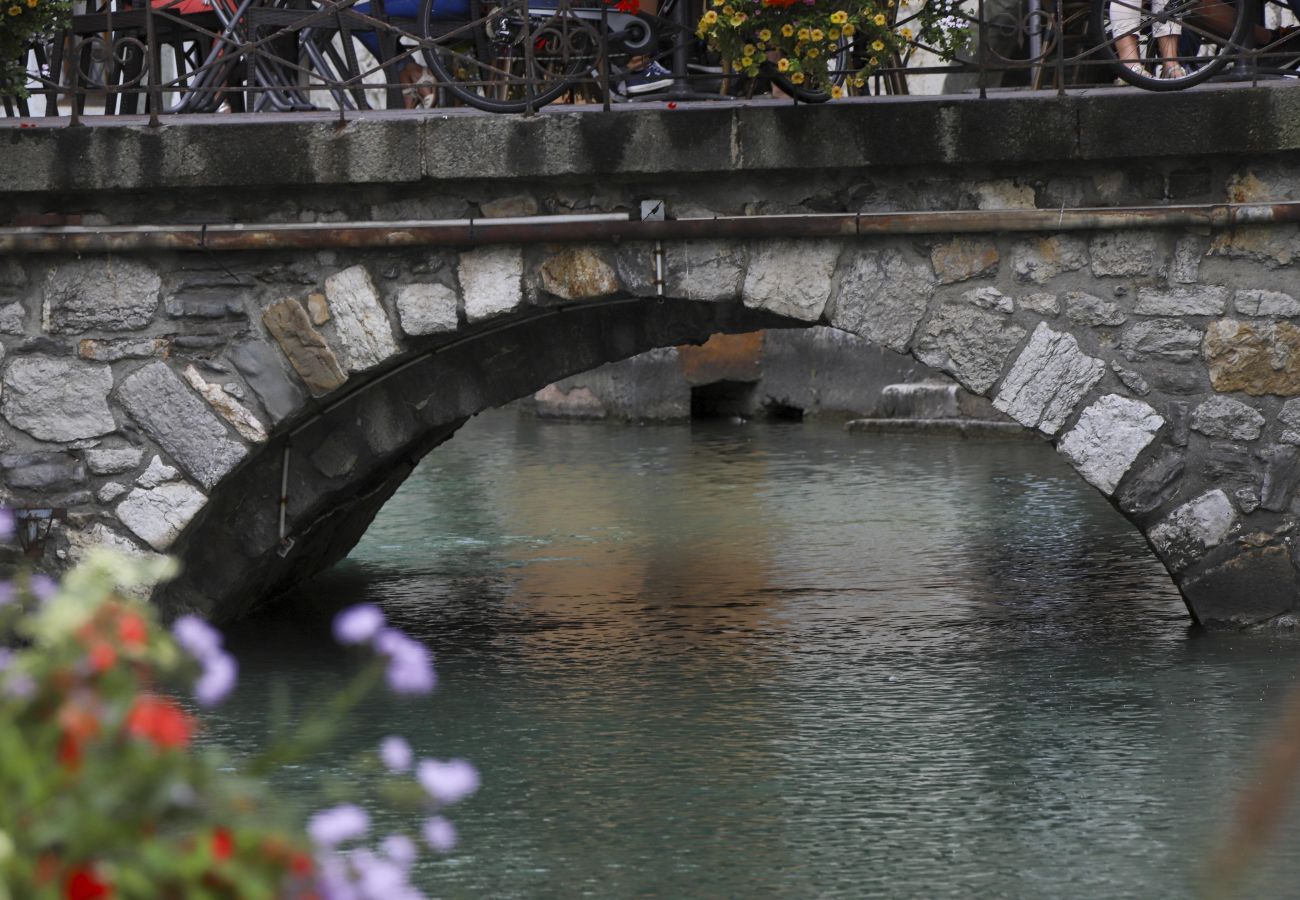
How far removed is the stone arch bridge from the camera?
6.18 meters

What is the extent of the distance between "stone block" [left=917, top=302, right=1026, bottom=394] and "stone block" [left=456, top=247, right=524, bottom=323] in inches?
50.5

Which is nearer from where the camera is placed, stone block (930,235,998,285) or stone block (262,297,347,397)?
stone block (930,235,998,285)

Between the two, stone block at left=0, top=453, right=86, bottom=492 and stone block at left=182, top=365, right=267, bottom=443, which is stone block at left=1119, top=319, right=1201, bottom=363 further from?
stone block at left=0, top=453, right=86, bottom=492

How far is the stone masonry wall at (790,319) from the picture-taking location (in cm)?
623

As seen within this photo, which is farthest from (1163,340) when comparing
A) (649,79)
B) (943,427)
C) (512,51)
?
(943,427)

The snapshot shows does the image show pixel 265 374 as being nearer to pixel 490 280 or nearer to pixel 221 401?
pixel 221 401

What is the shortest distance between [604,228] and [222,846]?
4776 mm

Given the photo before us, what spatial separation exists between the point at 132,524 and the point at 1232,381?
351 cm

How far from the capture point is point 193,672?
1885 millimetres

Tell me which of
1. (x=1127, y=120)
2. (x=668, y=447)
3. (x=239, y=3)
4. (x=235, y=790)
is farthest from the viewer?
(x=668, y=447)

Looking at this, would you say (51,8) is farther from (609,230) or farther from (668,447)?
(668,447)

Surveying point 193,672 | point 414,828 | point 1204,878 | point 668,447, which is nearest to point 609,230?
point 414,828

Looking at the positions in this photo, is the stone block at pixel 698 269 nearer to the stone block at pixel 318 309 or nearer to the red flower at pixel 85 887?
the stone block at pixel 318 309

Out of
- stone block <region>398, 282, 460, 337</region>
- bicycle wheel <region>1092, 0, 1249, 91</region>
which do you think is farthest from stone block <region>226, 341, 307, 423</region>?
bicycle wheel <region>1092, 0, 1249, 91</region>
